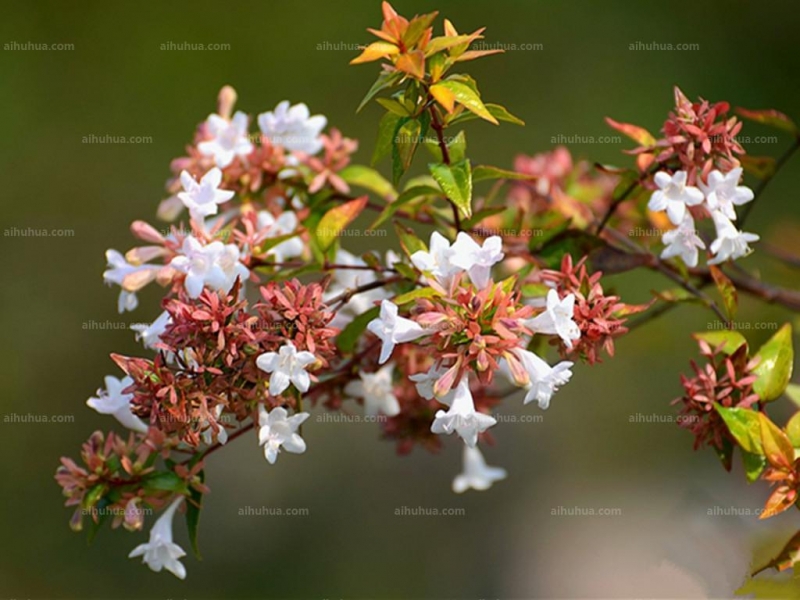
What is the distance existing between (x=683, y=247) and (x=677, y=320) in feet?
6.79

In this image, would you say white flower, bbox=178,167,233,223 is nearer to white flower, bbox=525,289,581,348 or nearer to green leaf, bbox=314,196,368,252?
green leaf, bbox=314,196,368,252

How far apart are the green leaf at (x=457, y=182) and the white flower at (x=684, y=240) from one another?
24 cm

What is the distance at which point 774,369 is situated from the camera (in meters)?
1.01

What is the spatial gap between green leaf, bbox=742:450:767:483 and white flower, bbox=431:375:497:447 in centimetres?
32

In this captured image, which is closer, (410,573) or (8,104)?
(410,573)

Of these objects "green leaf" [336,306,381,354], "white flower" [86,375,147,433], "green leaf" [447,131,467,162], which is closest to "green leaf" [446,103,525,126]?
"green leaf" [447,131,467,162]

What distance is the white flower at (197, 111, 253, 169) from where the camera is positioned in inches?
47.4

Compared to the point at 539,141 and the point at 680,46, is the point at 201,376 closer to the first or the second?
the point at 539,141

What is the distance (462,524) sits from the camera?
2.84 meters

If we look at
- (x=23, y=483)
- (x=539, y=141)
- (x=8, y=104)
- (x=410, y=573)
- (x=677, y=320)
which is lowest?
(x=410, y=573)

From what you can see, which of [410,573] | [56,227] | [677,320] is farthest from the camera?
[56,227]

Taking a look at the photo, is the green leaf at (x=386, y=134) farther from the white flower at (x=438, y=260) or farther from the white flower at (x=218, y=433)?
the white flower at (x=218, y=433)

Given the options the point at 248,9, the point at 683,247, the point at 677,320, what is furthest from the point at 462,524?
the point at 248,9

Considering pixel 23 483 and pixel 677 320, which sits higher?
pixel 677 320
